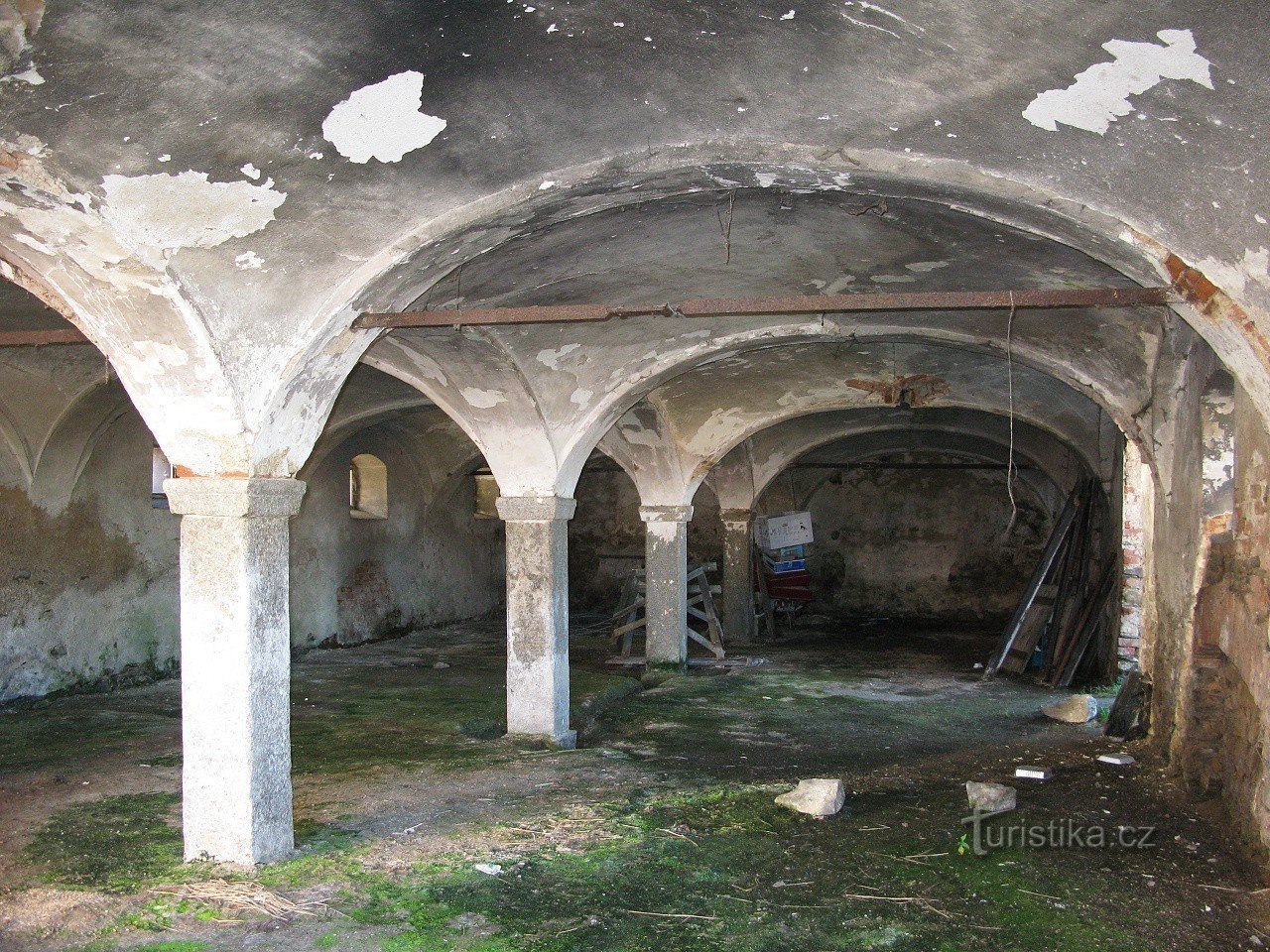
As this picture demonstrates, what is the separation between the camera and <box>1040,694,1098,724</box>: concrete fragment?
33.3 feet

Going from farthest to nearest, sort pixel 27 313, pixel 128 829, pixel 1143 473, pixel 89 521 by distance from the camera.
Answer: pixel 89 521 < pixel 1143 473 < pixel 27 313 < pixel 128 829

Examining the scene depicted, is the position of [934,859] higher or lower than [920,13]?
lower

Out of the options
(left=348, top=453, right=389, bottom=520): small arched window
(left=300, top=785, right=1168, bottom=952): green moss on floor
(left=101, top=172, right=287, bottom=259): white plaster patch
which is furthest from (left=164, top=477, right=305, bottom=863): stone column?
(left=348, top=453, right=389, bottom=520): small arched window

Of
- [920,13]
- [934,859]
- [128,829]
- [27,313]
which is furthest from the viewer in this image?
[27,313]

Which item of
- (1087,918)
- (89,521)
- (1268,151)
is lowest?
(1087,918)

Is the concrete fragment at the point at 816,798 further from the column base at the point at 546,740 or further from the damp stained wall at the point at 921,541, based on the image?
the damp stained wall at the point at 921,541

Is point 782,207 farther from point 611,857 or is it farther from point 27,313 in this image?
point 27,313

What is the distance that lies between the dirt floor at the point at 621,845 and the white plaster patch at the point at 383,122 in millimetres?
3367

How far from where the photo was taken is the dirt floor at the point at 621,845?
4.83 metres

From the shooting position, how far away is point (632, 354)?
29.0 ft

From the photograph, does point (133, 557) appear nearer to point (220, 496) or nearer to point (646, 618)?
point (646, 618)

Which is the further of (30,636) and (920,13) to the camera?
(30,636)

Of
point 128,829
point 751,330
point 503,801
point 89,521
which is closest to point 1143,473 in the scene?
point 751,330

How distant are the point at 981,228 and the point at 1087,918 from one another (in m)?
3.54
